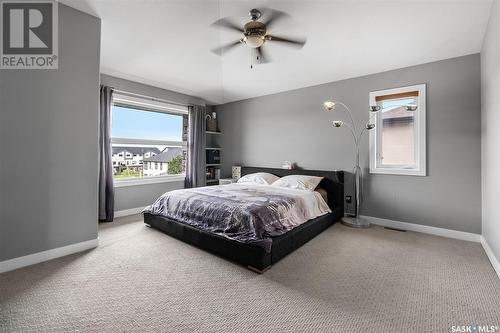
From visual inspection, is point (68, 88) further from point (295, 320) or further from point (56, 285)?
point (295, 320)

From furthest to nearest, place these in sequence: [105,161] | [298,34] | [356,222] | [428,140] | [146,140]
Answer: [146,140], [105,161], [356,222], [428,140], [298,34]

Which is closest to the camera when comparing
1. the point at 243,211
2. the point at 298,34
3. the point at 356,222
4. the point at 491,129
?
the point at 491,129

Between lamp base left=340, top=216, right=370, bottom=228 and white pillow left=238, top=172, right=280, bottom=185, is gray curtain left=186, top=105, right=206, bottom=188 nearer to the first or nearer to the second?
white pillow left=238, top=172, right=280, bottom=185

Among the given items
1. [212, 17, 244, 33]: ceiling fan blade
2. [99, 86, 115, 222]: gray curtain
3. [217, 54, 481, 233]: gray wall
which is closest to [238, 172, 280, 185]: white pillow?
[217, 54, 481, 233]: gray wall

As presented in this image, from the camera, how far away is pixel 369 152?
3.88 metres

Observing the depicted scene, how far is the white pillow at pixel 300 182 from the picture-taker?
12.6ft

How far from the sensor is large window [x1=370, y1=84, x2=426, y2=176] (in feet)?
11.4

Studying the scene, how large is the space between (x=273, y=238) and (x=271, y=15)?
2.46m

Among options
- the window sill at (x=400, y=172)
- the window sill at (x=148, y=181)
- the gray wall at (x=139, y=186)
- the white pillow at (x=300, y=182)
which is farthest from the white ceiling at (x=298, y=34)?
the window sill at (x=148, y=181)

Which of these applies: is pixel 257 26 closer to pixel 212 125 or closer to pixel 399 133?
pixel 399 133

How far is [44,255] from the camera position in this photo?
2404 millimetres

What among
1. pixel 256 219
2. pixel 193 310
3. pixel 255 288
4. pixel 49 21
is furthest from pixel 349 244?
pixel 49 21

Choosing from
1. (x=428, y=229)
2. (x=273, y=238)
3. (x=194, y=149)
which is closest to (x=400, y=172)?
(x=428, y=229)

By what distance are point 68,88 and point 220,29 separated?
6.26ft
